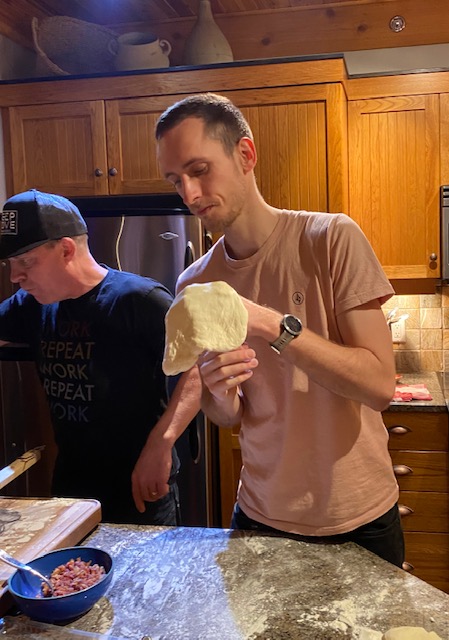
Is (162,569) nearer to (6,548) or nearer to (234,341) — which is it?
(6,548)

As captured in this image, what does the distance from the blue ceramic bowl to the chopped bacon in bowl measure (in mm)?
14

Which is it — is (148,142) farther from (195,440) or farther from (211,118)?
(211,118)

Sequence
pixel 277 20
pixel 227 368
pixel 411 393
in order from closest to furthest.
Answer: pixel 227 368 → pixel 411 393 → pixel 277 20

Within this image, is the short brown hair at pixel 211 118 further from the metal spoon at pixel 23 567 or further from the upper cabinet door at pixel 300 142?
the upper cabinet door at pixel 300 142

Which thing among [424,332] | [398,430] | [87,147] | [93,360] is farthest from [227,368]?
[424,332]

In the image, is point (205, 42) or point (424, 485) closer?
point (424, 485)

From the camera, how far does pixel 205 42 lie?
282 centimetres

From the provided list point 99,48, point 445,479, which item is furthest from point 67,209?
point 445,479

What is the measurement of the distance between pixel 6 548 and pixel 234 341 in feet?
2.00

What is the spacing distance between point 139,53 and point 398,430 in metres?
1.93

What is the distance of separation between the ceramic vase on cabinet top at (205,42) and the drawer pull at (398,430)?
171 centimetres

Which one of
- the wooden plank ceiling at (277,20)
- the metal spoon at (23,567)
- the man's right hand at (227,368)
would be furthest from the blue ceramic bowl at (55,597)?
the wooden plank ceiling at (277,20)

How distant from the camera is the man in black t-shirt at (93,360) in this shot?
1706 mm

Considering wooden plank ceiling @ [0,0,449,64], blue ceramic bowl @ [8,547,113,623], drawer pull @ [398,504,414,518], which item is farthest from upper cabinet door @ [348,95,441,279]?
blue ceramic bowl @ [8,547,113,623]
